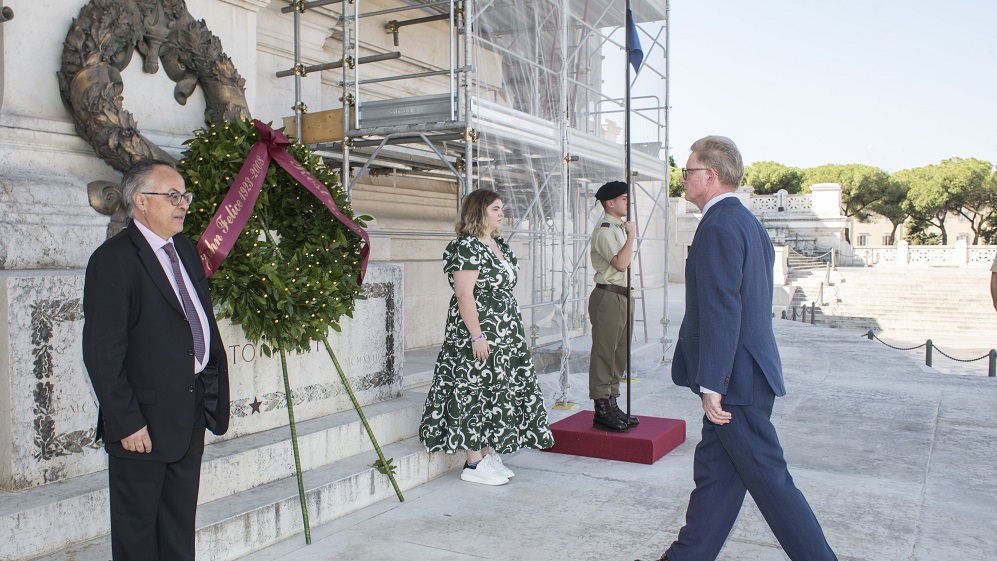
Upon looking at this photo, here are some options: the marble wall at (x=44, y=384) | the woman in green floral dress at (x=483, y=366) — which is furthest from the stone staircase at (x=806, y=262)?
the marble wall at (x=44, y=384)

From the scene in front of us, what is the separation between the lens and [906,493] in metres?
4.60

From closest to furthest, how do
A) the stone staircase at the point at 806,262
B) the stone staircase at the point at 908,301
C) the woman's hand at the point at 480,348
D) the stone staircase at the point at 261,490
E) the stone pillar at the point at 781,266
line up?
the stone staircase at the point at 261,490 → the woman's hand at the point at 480,348 → the stone staircase at the point at 908,301 → the stone pillar at the point at 781,266 → the stone staircase at the point at 806,262

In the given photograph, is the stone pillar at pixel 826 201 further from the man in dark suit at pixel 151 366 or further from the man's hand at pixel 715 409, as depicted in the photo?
the man in dark suit at pixel 151 366

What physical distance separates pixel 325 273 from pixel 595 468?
6.90 feet

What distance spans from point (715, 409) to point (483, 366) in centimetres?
185

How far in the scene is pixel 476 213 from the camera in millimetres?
4562

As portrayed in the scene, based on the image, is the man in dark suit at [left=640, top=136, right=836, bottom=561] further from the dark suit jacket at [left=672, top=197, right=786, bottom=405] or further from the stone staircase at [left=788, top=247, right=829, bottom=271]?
the stone staircase at [left=788, top=247, right=829, bottom=271]

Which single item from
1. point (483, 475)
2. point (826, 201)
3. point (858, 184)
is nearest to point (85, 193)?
point (483, 475)

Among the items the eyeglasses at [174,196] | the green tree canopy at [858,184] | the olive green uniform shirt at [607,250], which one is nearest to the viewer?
the eyeglasses at [174,196]

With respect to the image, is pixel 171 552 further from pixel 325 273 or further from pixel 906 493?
pixel 906 493

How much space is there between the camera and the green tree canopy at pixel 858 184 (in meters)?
47.6

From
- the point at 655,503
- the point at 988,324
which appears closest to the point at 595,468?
the point at 655,503

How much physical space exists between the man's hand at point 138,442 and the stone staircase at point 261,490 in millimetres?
881

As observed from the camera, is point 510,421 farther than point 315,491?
Yes
